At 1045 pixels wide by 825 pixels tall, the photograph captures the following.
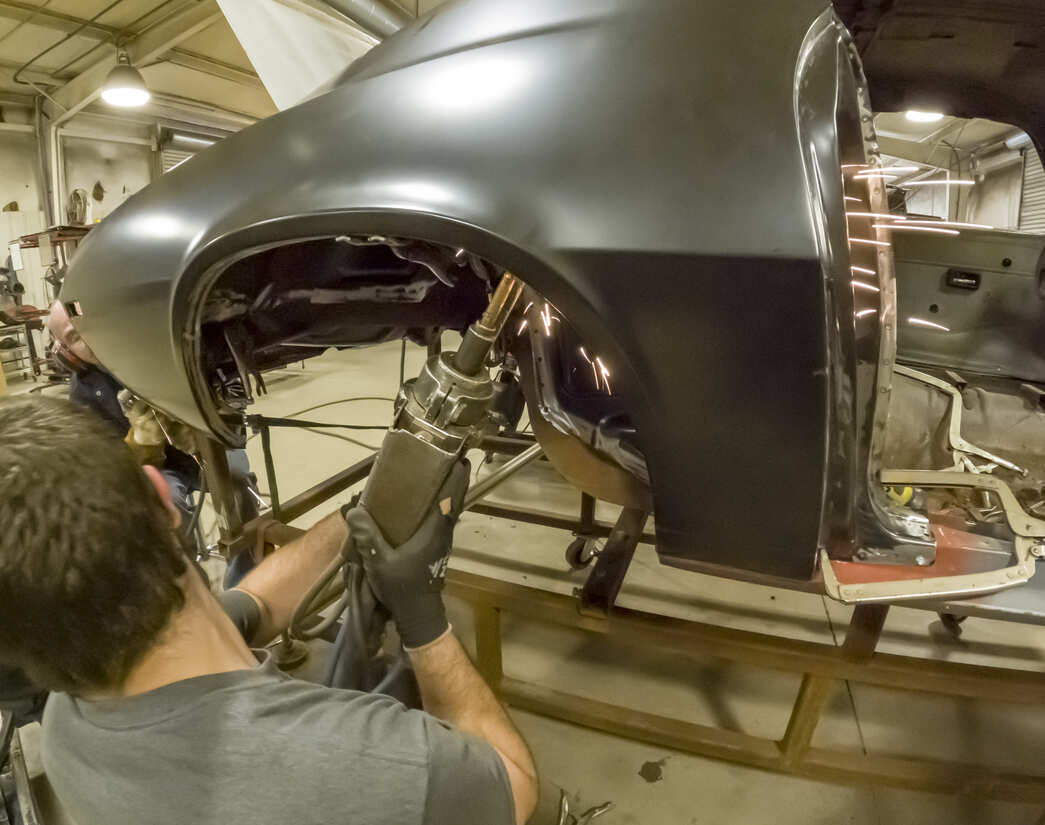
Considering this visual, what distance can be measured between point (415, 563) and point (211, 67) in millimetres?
6044

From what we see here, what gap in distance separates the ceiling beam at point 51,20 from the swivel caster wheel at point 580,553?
4.65 m

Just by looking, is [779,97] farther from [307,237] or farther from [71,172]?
[71,172]

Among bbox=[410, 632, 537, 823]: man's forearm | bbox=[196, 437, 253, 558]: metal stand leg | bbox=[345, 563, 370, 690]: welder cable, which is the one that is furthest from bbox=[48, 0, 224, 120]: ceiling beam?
bbox=[410, 632, 537, 823]: man's forearm

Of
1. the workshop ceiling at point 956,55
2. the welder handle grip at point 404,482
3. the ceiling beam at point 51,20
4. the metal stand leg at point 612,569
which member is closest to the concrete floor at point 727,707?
the metal stand leg at point 612,569

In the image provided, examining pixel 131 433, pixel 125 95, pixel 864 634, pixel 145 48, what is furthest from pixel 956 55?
pixel 145 48

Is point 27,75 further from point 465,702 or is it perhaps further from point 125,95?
point 465,702

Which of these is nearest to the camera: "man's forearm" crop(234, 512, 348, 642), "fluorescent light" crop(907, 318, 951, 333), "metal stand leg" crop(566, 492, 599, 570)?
"man's forearm" crop(234, 512, 348, 642)

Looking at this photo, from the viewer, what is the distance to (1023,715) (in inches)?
56.7

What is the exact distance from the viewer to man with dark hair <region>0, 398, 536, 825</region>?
1.63 ft

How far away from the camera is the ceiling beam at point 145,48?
404 centimetres

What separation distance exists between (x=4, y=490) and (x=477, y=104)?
0.55m

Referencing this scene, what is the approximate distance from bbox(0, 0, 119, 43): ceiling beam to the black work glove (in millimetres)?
4825

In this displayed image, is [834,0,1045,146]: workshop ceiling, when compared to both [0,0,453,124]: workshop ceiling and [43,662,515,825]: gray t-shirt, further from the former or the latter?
[0,0,453,124]: workshop ceiling

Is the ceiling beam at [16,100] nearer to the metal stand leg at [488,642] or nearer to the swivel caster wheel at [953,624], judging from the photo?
the metal stand leg at [488,642]
